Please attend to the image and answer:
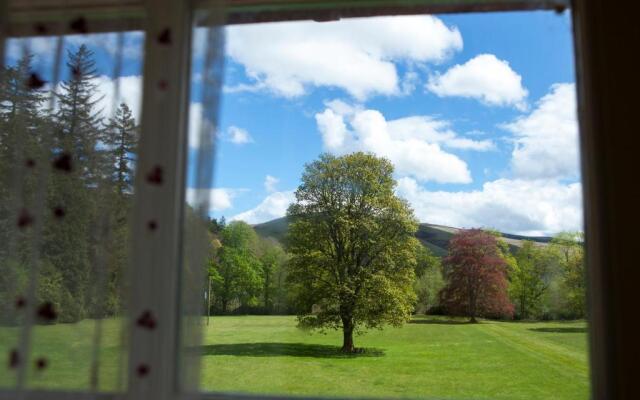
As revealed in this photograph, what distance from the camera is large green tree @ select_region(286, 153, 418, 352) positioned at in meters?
3.54

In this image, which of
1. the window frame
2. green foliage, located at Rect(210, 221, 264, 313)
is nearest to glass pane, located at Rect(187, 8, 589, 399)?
green foliage, located at Rect(210, 221, 264, 313)

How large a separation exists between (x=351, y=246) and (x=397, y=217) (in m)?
0.54

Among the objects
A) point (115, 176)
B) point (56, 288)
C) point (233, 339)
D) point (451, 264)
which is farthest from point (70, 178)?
point (451, 264)

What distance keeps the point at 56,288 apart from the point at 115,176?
36cm

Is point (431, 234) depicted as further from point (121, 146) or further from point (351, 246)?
point (121, 146)

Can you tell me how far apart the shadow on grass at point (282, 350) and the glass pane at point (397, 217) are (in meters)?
0.02

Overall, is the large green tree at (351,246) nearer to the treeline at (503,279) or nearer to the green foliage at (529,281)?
the treeline at (503,279)

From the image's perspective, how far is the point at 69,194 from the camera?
3.90 ft

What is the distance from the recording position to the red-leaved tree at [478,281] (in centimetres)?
263

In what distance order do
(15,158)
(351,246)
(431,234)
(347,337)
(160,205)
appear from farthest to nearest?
(351,246) < (347,337) < (431,234) < (15,158) < (160,205)

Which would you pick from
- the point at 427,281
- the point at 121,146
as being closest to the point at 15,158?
the point at 121,146

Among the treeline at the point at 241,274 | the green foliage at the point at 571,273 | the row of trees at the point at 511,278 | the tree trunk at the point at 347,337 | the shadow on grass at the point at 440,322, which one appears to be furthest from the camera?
the tree trunk at the point at 347,337

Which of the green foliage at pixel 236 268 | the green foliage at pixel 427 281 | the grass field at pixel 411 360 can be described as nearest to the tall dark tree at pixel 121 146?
the green foliage at pixel 236 268

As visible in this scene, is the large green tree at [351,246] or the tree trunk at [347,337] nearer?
the large green tree at [351,246]
